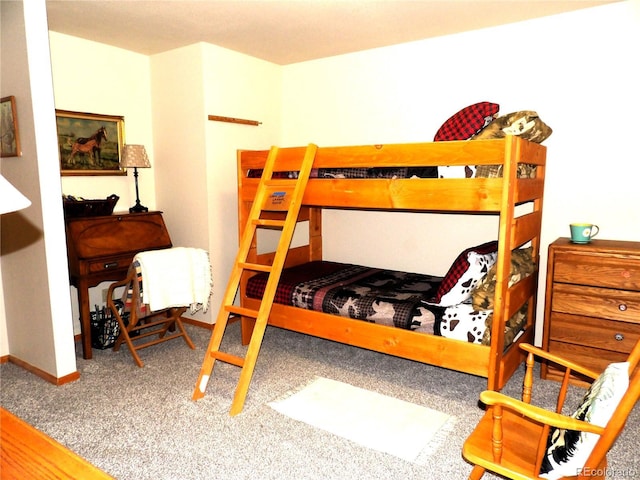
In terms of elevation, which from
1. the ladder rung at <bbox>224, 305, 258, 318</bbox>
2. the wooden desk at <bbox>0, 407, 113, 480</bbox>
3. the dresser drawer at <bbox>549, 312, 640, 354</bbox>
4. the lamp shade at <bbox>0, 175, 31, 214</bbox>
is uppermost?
the lamp shade at <bbox>0, 175, 31, 214</bbox>

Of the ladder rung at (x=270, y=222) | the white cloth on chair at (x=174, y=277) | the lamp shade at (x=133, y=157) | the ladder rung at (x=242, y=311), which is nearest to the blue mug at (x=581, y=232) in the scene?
the ladder rung at (x=270, y=222)

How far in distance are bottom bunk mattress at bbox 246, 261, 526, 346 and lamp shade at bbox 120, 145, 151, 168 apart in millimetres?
1365

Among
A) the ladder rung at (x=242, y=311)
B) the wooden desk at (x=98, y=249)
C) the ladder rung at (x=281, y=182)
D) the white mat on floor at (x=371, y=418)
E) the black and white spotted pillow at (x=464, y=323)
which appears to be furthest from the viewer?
the wooden desk at (x=98, y=249)

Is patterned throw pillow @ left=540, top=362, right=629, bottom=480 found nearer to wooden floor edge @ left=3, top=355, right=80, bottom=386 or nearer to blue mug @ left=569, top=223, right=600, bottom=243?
blue mug @ left=569, top=223, right=600, bottom=243

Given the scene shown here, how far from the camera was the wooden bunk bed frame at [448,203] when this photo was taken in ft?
8.02

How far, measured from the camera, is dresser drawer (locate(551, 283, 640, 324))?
265 cm

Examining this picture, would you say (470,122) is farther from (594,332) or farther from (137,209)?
(137,209)

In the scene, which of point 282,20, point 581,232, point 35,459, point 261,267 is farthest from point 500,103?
point 35,459

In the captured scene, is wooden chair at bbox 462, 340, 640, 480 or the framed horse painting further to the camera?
the framed horse painting

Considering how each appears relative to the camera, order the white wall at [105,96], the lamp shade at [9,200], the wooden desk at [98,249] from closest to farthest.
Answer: the lamp shade at [9,200], the wooden desk at [98,249], the white wall at [105,96]

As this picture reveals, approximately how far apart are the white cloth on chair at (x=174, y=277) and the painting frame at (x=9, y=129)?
99cm

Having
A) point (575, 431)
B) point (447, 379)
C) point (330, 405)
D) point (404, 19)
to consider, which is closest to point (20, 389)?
point (330, 405)

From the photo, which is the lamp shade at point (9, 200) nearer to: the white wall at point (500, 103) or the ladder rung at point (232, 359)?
the ladder rung at point (232, 359)

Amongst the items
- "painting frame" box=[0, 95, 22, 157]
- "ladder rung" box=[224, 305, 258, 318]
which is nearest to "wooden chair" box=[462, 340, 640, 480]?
"ladder rung" box=[224, 305, 258, 318]
